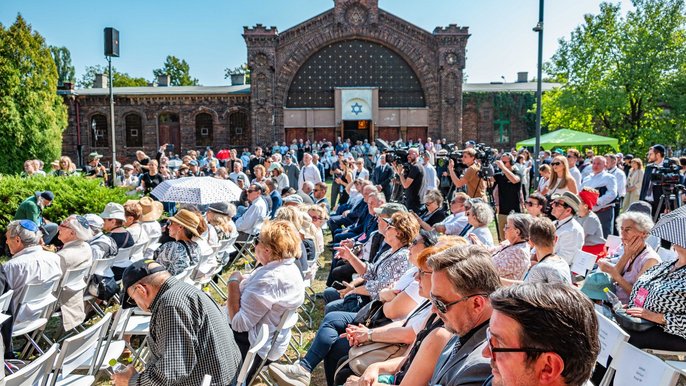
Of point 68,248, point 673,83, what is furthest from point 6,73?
point 673,83

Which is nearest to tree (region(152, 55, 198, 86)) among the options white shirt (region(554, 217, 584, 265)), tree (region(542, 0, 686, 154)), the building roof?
the building roof

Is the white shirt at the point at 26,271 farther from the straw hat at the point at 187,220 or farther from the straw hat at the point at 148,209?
the straw hat at the point at 148,209

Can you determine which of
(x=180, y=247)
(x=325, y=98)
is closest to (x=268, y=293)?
(x=180, y=247)

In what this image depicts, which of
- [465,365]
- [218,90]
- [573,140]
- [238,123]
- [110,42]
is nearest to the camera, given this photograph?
[465,365]

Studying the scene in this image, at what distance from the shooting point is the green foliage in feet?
33.5

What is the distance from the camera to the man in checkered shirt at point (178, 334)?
3066 mm

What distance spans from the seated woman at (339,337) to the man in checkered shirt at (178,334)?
57 centimetres

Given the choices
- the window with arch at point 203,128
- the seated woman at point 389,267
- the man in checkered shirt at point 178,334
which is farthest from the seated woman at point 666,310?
the window with arch at point 203,128

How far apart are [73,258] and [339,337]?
313 centimetres

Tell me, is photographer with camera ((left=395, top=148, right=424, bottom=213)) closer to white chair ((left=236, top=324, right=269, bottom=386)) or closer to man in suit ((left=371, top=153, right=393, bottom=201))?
man in suit ((left=371, top=153, right=393, bottom=201))

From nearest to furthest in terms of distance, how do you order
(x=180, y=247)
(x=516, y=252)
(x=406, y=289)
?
1. (x=406, y=289)
2. (x=516, y=252)
3. (x=180, y=247)

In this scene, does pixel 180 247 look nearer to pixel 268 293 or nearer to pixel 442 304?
pixel 268 293

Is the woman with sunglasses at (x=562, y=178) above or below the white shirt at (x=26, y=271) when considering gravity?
above

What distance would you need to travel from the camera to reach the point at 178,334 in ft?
10.0
